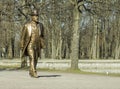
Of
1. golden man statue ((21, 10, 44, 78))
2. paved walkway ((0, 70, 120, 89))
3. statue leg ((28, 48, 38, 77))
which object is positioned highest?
golden man statue ((21, 10, 44, 78))

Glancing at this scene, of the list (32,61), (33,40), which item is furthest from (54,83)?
(33,40)

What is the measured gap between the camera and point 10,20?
2967 centimetres

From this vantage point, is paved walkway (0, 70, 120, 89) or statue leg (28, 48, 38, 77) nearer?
paved walkway (0, 70, 120, 89)

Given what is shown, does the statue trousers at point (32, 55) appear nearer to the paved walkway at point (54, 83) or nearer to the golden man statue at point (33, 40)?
the golden man statue at point (33, 40)

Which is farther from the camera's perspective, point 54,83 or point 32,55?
point 32,55

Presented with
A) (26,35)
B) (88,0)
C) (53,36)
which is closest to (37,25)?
(26,35)

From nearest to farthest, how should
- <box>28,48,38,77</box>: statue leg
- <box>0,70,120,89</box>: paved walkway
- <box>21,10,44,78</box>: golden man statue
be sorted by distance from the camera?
<box>0,70,120,89</box>: paved walkway < <box>28,48,38,77</box>: statue leg < <box>21,10,44,78</box>: golden man statue

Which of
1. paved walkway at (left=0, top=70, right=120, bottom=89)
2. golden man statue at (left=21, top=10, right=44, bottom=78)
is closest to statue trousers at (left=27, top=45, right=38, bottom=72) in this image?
golden man statue at (left=21, top=10, right=44, bottom=78)

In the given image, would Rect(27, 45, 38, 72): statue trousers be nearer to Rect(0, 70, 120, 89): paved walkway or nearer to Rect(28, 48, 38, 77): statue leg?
Rect(28, 48, 38, 77): statue leg

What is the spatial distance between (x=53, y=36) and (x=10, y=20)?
36.0 metres

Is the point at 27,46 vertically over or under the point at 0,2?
under

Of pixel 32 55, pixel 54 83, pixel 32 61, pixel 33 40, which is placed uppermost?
pixel 33 40

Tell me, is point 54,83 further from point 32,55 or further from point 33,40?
point 33,40

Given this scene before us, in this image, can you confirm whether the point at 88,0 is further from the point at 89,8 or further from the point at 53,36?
the point at 53,36
